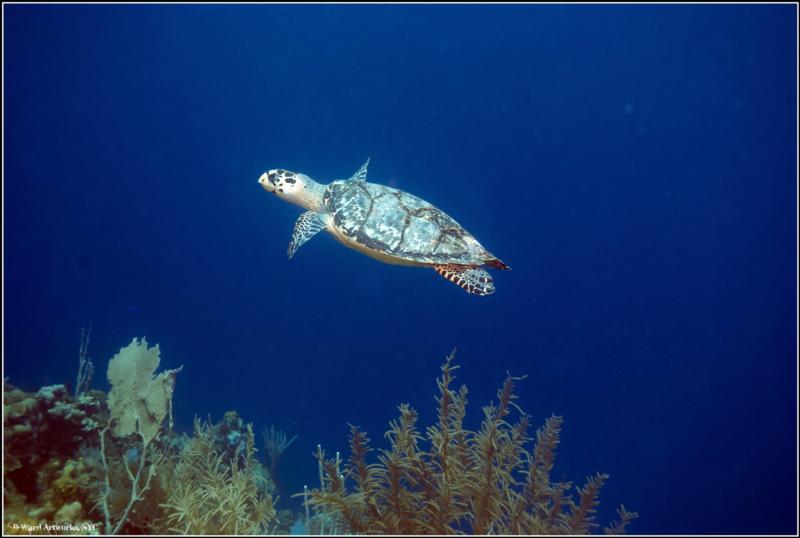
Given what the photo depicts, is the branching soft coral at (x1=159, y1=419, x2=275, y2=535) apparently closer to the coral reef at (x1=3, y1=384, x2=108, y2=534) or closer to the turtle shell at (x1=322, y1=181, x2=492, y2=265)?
the coral reef at (x1=3, y1=384, x2=108, y2=534)

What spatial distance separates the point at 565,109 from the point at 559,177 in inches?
194

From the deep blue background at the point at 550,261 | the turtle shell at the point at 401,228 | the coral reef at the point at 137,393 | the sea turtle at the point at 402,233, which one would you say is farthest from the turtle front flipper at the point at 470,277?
the deep blue background at the point at 550,261

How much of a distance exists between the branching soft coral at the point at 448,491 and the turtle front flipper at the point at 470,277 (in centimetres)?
192

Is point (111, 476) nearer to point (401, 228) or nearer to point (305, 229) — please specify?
point (305, 229)

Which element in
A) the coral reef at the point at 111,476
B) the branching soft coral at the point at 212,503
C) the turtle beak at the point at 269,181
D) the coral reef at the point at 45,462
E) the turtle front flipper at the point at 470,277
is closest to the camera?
the coral reef at the point at 45,462

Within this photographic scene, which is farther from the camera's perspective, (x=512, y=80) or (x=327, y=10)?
(x=327, y=10)

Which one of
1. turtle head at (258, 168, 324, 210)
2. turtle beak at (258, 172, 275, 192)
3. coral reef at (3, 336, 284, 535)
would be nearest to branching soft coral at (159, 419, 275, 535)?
coral reef at (3, 336, 284, 535)

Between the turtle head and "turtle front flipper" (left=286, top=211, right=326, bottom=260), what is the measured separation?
17.1 inches

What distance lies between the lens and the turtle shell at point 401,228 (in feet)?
17.6

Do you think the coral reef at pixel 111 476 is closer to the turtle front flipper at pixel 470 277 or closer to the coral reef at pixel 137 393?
the coral reef at pixel 137 393

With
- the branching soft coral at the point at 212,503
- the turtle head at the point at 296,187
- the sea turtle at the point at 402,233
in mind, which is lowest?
the branching soft coral at the point at 212,503

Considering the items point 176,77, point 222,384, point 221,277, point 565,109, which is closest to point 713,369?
point 565,109

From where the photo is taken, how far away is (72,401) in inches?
161

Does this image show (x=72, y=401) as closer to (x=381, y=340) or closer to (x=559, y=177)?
(x=381, y=340)
